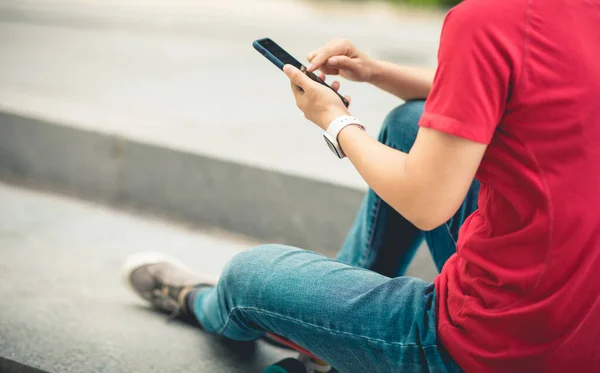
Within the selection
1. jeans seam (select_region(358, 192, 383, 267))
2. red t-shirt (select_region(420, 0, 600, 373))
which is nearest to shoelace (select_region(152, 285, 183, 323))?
jeans seam (select_region(358, 192, 383, 267))

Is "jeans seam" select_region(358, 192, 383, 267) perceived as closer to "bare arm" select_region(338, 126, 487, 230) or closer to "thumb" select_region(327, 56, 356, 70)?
"thumb" select_region(327, 56, 356, 70)

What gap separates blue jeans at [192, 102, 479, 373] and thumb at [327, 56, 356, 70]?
0.61 ft

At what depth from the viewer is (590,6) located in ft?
3.63

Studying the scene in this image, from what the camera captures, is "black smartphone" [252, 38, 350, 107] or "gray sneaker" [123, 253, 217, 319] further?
"gray sneaker" [123, 253, 217, 319]

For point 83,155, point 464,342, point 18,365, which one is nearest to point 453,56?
point 464,342

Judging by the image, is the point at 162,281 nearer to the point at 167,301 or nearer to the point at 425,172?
the point at 167,301

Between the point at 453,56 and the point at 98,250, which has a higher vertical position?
the point at 453,56

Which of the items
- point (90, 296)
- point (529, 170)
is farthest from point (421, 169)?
point (90, 296)

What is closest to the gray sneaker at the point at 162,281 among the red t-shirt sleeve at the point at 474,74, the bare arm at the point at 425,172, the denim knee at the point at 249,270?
the denim knee at the point at 249,270

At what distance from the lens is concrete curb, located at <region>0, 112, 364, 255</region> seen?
2.77m

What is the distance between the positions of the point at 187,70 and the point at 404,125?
13.4ft

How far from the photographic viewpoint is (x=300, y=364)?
5.82 feet

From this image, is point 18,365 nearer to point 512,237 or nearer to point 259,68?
point 512,237

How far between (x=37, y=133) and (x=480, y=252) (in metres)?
2.53
